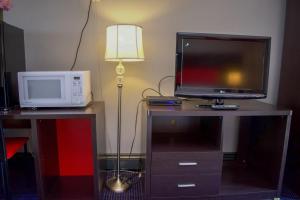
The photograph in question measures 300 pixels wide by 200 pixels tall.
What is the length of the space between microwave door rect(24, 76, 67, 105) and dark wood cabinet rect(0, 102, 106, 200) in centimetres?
8

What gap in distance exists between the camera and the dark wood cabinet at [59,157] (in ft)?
4.34

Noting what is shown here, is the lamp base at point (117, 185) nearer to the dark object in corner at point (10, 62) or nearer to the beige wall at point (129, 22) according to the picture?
the beige wall at point (129, 22)

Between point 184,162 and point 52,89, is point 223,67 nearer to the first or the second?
point 184,162

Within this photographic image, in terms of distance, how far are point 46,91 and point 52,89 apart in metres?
0.04

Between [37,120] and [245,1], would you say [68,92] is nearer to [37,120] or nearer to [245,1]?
[37,120]

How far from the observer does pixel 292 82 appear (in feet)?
5.71

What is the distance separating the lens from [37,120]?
4.31ft

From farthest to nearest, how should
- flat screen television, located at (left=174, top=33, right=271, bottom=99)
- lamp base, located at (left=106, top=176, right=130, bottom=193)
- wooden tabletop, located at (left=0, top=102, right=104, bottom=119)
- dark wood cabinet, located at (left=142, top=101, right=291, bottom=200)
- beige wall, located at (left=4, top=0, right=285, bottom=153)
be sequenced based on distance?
1. beige wall, located at (left=4, top=0, right=285, bottom=153)
2. lamp base, located at (left=106, top=176, right=130, bottom=193)
3. flat screen television, located at (left=174, top=33, right=271, bottom=99)
4. dark wood cabinet, located at (left=142, top=101, right=291, bottom=200)
5. wooden tabletop, located at (left=0, top=102, right=104, bottom=119)

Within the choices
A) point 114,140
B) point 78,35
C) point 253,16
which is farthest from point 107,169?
point 253,16

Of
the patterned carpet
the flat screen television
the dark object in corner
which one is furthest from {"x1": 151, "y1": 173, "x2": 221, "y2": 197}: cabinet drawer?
the dark object in corner

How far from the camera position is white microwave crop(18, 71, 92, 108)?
4.64 feet

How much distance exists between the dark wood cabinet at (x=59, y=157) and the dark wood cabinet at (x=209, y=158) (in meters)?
0.37

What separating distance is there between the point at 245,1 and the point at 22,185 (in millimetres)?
2492

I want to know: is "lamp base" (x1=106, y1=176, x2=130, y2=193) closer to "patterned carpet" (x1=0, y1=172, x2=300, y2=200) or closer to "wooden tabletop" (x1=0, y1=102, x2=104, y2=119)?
"patterned carpet" (x1=0, y1=172, x2=300, y2=200)
